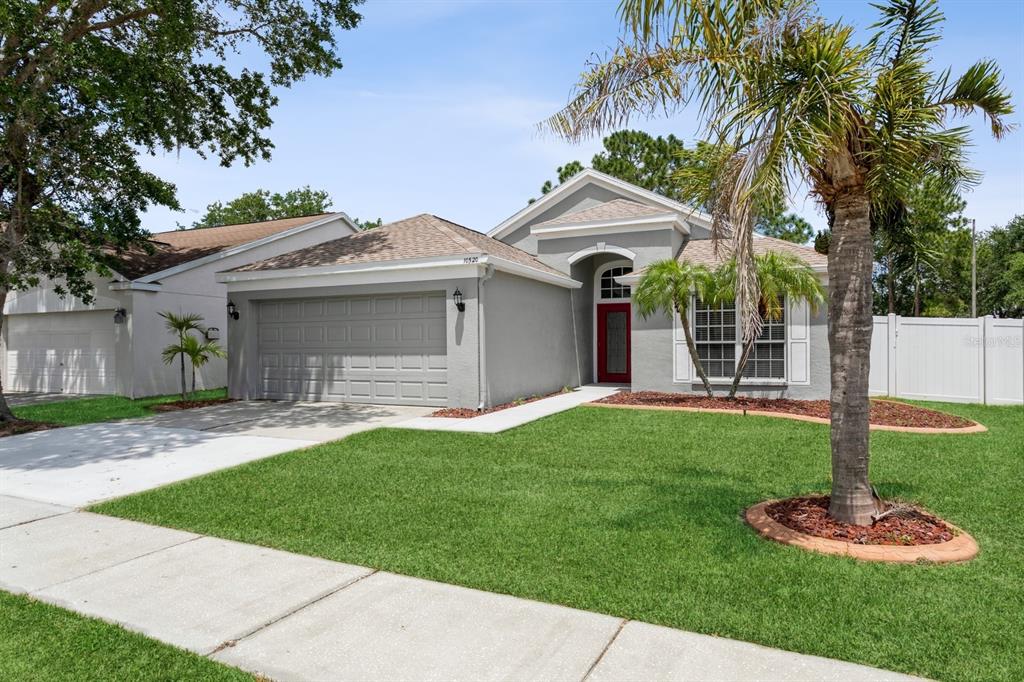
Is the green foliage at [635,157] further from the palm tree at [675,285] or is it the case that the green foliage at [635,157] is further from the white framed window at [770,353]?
the palm tree at [675,285]

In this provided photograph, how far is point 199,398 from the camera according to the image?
1545 cm

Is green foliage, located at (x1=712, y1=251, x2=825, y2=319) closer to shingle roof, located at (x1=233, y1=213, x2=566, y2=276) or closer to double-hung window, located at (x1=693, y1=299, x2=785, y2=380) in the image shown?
double-hung window, located at (x1=693, y1=299, x2=785, y2=380)

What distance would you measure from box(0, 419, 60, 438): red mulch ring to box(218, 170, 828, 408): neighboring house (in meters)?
4.08

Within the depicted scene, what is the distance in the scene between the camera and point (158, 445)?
918 cm

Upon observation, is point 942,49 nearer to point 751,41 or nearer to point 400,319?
point 751,41

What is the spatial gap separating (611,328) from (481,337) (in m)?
6.35

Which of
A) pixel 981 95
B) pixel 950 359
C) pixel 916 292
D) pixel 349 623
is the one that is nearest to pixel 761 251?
pixel 950 359

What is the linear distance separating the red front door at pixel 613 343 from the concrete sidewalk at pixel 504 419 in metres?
3.53

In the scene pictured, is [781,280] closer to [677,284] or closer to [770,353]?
[677,284]

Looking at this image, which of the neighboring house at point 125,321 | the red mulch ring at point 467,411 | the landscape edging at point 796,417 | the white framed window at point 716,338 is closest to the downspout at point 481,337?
the red mulch ring at point 467,411

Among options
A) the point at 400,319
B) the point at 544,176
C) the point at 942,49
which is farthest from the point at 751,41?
the point at 544,176

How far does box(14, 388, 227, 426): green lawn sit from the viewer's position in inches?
483

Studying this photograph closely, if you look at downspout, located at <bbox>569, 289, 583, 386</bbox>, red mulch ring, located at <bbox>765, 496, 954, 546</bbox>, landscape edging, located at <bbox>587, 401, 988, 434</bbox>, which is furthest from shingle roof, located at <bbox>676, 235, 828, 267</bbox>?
red mulch ring, located at <bbox>765, 496, 954, 546</bbox>

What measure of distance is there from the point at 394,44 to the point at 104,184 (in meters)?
6.56
